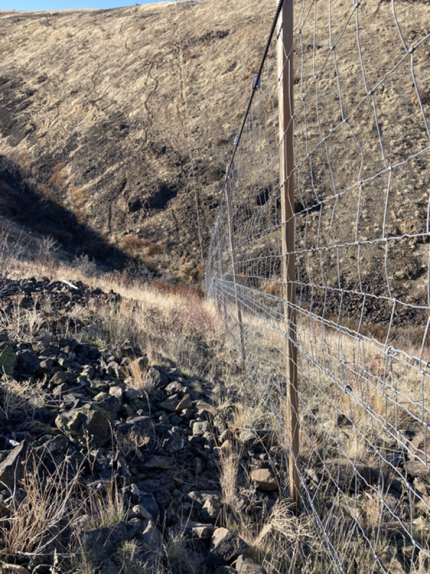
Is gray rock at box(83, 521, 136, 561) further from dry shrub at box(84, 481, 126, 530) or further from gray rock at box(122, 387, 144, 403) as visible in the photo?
gray rock at box(122, 387, 144, 403)

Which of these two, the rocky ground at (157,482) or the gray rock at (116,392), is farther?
the gray rock at (116,392)

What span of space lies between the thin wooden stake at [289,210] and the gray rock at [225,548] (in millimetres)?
510

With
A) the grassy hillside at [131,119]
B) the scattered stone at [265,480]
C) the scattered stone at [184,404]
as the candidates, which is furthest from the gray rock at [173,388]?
the grassy hillside at [131,119]

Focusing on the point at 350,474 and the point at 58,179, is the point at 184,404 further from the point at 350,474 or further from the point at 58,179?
the point at 58,179

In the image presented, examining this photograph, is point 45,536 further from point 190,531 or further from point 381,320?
point 381,320

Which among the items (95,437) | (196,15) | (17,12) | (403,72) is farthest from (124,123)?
(17,12)

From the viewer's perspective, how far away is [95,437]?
260cm

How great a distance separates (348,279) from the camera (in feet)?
43.7

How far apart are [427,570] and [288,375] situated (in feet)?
3.67

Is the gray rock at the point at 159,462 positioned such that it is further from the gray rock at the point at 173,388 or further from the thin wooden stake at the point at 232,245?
the thin wooden stake at the point at 232,245

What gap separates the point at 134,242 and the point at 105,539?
54.7 ft

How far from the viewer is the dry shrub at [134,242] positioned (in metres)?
17.9

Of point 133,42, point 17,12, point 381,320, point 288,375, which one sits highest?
point 17,12

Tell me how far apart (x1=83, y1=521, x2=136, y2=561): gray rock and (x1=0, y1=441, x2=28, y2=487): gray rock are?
0.47 meters
